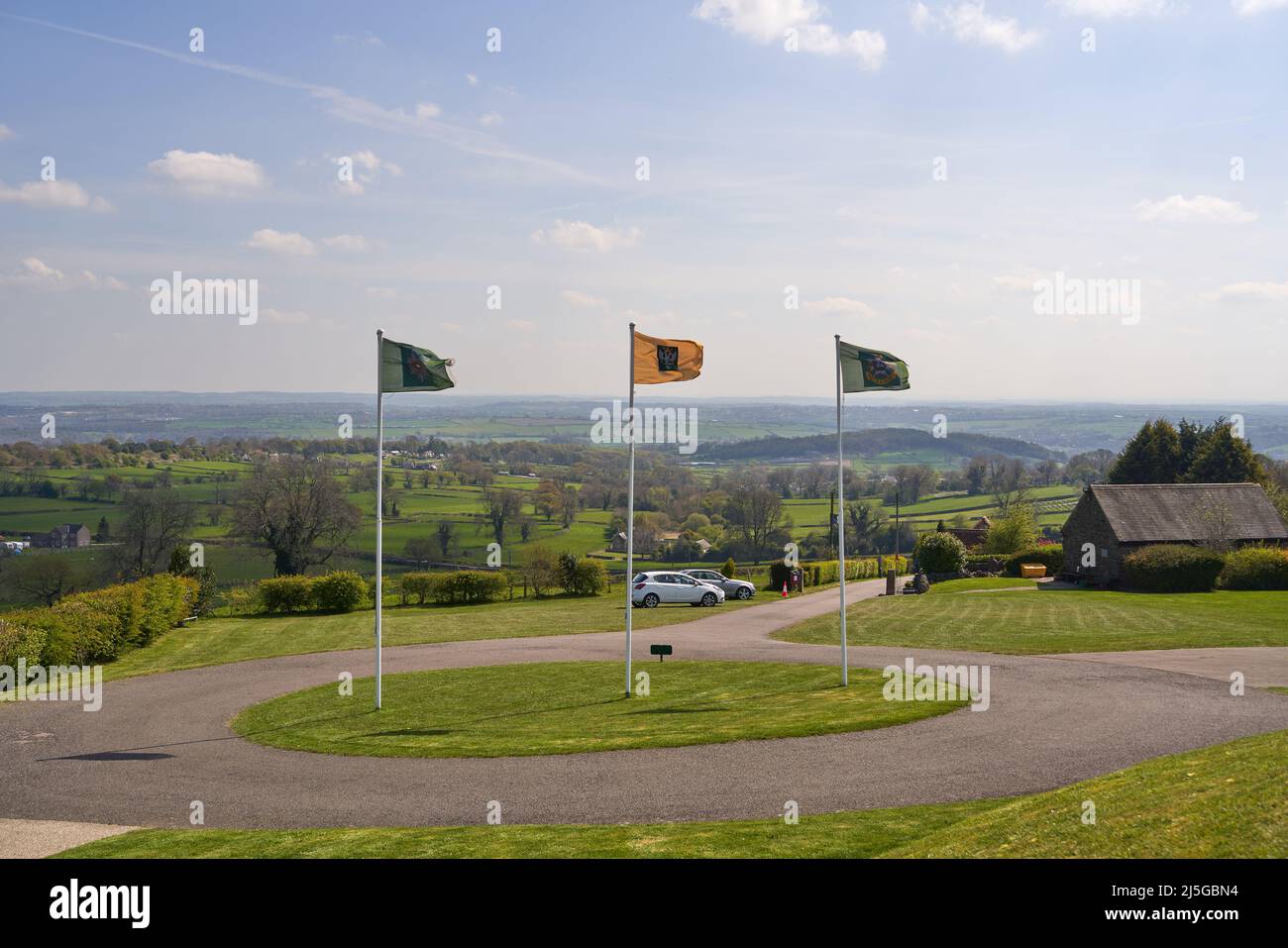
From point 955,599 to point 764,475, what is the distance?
10533 centimetres

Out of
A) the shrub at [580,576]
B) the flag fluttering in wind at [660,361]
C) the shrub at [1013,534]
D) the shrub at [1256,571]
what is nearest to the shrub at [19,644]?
the flag fluttering in wind at [660,361]

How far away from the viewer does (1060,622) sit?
3269 centimetres

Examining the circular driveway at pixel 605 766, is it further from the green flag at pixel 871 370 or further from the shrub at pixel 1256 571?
the shrub at pixel 1256 571

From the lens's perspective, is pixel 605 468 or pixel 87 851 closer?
pixel 87 851

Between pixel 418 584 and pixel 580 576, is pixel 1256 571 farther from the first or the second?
pixel 418 584

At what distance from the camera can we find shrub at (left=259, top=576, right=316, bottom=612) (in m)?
39.9

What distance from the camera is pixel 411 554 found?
6956cm

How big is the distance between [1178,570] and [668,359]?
113 ft

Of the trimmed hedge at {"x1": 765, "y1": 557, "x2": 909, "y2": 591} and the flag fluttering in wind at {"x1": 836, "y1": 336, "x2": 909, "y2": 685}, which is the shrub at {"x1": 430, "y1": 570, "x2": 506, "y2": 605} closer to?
the trimmed hedge at {"x1": 765, "y1": 557, "x2": 909, "y2": 591}

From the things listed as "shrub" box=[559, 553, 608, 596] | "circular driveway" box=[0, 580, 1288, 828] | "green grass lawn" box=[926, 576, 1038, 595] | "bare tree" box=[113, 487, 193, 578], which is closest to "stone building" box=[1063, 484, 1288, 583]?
"green grass lawn" box=[926, 576, 1038, 595]

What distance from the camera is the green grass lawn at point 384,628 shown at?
2816 cm

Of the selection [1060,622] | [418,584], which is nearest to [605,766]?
[1060,622]
